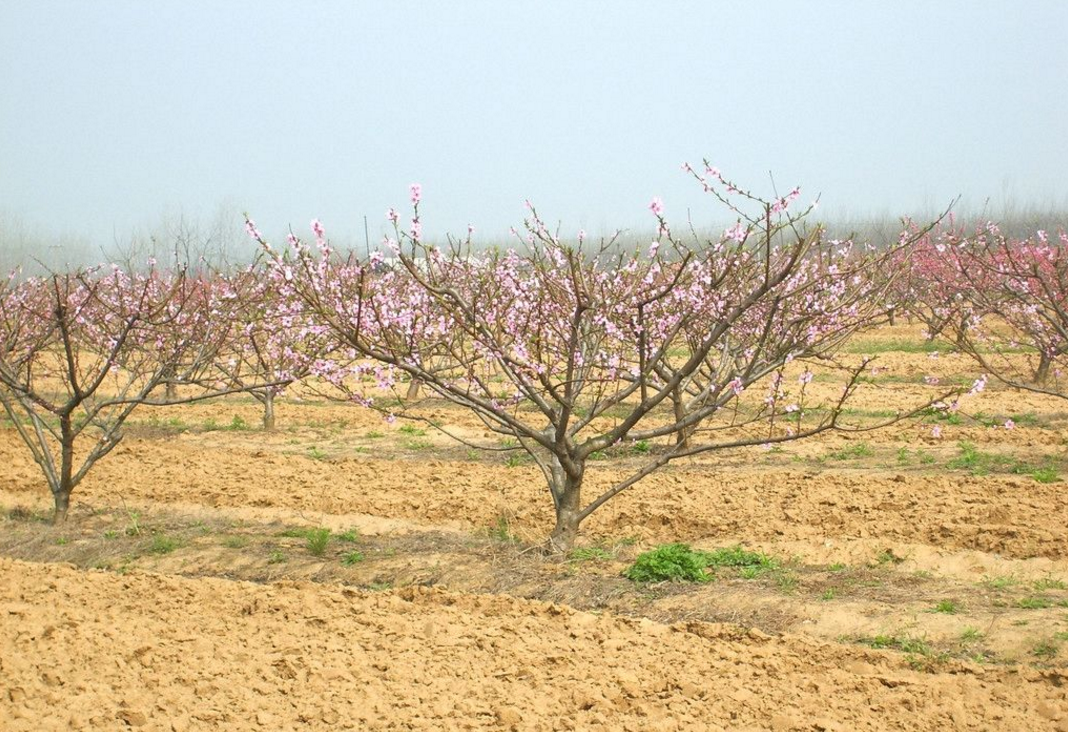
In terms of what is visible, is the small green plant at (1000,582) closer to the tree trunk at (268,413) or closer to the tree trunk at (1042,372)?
the tree trunk at (268,413)

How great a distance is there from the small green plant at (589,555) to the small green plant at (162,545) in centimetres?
325

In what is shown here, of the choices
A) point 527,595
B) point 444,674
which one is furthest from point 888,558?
point 444,674

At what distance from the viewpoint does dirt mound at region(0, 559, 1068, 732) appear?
170 inches

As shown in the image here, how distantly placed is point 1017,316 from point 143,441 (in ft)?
44.8

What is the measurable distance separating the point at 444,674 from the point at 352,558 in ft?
8.79

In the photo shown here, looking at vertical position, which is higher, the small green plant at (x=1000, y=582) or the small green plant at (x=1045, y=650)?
the small green plant at (x=1000, y=582)

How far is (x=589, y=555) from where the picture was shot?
7.15m

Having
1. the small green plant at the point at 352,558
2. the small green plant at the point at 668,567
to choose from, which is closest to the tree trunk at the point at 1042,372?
the small green plant at the point at 668,567

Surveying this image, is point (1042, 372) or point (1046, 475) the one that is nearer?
point (1046, 475)

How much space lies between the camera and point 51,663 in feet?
15.7

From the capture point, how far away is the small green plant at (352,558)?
23.8ft

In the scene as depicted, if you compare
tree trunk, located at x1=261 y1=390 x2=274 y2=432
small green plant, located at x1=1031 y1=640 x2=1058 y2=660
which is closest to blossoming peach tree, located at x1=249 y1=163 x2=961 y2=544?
small green plant, located at x1=1031 y1=640 x2=1058 y2=660

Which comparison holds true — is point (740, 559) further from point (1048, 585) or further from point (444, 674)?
point (444, 674)

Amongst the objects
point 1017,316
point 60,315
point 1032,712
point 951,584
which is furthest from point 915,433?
point 60,315
